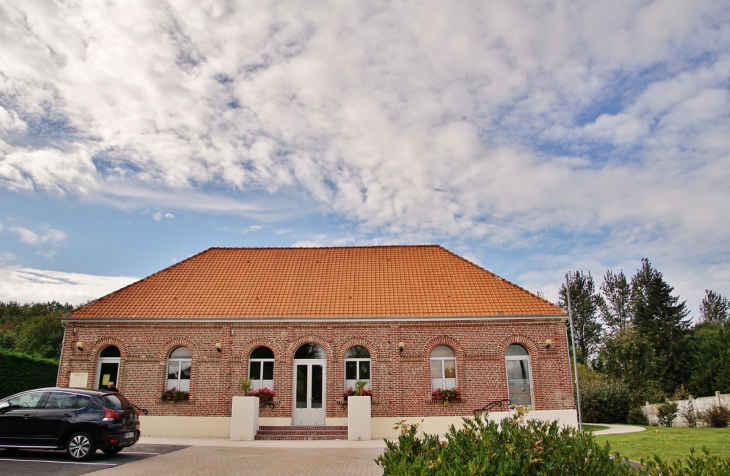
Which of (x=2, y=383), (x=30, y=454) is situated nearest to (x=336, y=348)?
(x=30, y=454)

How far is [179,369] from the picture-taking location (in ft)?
60.6

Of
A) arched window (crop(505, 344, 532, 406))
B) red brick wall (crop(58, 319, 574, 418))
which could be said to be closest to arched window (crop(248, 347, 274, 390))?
red brick wall (crop(58, 319, 574, 418))

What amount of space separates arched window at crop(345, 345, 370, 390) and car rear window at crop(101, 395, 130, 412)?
783 cm

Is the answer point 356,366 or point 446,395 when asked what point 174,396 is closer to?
point 356,366

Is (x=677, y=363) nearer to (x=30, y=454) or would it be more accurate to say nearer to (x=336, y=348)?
(x=336, y=348)

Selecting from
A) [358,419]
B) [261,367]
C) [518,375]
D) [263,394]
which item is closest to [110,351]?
[261,367]

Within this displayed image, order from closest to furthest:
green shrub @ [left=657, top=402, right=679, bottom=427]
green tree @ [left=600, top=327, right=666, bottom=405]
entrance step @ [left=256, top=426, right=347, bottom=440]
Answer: entrance step @ [left=256, top=426, right=347, bottom=440] → green shrub @ [left=657, top=402, right=679, bottom=427] → green tree @ [left=600, top=327, right=666, bottom=405]

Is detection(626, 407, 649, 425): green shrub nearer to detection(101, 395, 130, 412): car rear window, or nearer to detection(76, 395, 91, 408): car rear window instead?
detection(101, 395, 130, 412): car rear window

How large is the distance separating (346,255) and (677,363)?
32.0 m

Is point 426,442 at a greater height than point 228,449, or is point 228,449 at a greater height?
point 426,442

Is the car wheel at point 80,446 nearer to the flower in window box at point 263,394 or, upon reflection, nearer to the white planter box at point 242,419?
the white planter box at point 242,419

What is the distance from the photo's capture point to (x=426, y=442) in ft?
19.3

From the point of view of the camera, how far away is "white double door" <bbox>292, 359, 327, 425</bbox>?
58.7 ft

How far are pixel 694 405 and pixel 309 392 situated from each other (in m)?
17.9
